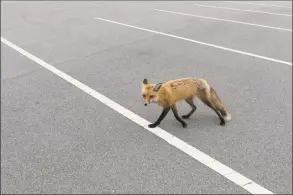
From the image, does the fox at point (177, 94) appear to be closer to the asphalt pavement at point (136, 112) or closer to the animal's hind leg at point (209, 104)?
the animal's hind leg at point (209, 104)

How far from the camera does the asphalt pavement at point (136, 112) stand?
352 centimetres

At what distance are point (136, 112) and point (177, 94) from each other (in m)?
0.87

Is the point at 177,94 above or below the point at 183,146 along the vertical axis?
above

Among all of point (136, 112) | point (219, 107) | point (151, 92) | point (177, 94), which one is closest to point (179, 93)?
point (177, 94)

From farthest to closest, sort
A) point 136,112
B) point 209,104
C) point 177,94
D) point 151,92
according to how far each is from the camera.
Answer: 1. point 136,112
2. point 209,104
3. point 177,94
4. point 151,92

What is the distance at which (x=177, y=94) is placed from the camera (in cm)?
419

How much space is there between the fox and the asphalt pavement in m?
0.18

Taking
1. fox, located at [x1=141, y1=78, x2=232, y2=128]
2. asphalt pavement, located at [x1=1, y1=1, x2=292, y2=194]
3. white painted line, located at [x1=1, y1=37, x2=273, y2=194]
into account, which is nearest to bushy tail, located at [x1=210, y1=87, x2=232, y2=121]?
fox, located at [x1=141, y1=78, x2=232, y2=128]

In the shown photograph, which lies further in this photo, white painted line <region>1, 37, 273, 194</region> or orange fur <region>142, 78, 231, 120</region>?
orange fur <region>142, 78, 231, 120</region>

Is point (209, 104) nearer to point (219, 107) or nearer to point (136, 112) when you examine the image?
point (219, 107)

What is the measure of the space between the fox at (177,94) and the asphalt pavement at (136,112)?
181 mm

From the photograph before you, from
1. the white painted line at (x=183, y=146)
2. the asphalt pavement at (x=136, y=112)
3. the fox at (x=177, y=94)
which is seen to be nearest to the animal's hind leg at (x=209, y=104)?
the fox at (x=177, y=94)

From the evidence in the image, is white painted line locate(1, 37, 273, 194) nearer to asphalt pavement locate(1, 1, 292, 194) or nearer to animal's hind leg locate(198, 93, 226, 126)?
asphalt pavement locate(1, 1, 292, 194)

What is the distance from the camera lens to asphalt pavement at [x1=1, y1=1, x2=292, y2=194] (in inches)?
139
